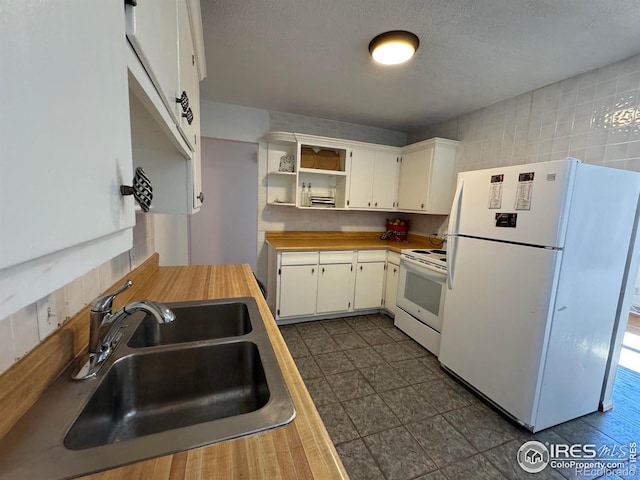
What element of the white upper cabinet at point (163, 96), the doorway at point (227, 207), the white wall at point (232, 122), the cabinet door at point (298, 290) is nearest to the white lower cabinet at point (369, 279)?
the cabinet door at point (298, 290)

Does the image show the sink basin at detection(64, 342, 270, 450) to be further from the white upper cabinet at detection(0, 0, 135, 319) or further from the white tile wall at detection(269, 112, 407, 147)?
the white tile wall at detection(269, 112, 407, 147)

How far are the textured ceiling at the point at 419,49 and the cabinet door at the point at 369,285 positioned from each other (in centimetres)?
179

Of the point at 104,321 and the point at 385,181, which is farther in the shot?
the point at 385,181

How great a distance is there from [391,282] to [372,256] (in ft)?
1.25

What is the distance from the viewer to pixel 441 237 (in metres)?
3.30

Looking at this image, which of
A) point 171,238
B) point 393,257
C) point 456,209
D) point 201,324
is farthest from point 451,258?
point 171,238

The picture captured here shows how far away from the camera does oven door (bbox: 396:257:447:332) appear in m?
2.45

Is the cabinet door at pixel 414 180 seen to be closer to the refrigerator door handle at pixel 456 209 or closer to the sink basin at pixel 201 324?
the refrigerator door handle at pixel 456 209

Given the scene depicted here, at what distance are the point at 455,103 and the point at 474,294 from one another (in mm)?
1926

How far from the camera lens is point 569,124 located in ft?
7.00

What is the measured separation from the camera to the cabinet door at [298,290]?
2.91 meters

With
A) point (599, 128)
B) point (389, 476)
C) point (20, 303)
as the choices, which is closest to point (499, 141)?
point (599, 128)

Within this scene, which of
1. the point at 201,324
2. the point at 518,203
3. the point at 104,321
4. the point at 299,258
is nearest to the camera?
the point at 104,321

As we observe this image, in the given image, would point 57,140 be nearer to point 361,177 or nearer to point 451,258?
point 451,258
